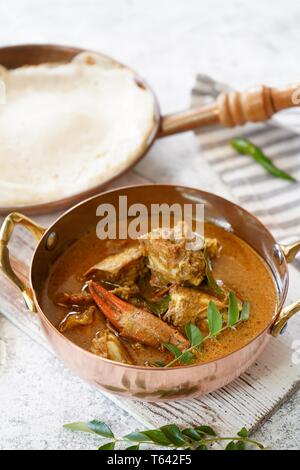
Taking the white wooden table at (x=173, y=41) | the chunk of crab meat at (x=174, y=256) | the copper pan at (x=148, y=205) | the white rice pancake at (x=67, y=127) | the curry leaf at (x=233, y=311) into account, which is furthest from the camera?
the white wooden table at (x=173, y=41)

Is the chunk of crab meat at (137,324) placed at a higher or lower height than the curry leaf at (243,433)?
higher

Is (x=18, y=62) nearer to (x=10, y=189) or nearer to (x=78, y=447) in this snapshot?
(x=10, y=189)

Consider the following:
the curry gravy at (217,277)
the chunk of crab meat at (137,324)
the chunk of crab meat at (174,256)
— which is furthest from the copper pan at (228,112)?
the chunk of crab meat at (137,324)

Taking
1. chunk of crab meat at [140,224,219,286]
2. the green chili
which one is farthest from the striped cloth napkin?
chunk of crab meat at [140,224,219,286]

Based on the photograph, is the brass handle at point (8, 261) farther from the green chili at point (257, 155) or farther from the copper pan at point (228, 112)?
the green chili at point (257, 155)

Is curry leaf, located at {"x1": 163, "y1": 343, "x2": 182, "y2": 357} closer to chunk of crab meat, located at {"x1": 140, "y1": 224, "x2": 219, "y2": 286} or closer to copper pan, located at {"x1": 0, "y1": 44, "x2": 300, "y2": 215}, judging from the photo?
chunk of crab meat, located at {"x1": 140, "y1": 224, "x2": 219, "y2": 286}

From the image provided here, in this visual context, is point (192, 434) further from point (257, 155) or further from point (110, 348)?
point (257, 155)

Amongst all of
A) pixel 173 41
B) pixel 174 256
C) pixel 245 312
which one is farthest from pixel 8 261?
pixel 173 41
